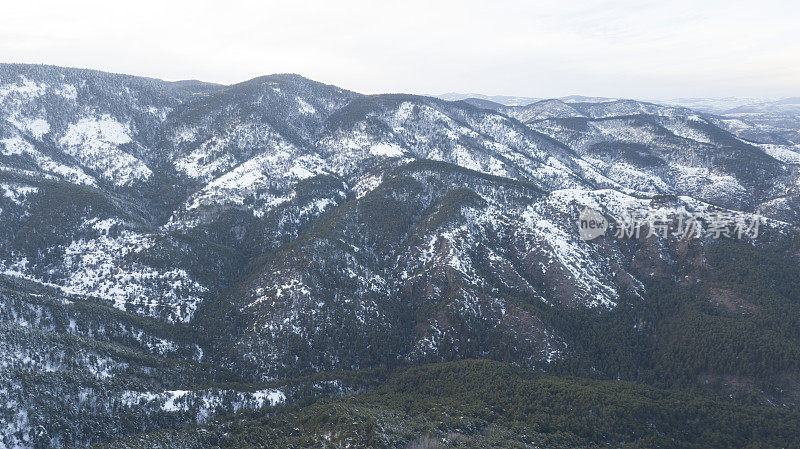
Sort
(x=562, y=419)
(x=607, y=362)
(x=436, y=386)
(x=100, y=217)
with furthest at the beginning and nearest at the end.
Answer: (x=100, y=217) → (x=607, y=362) → (x=436, y=386) → (x=562, y=419)

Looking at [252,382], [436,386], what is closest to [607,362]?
[436,386]

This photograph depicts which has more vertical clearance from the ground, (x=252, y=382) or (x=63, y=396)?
(x=63, y=396)

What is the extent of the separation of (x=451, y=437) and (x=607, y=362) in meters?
83.6

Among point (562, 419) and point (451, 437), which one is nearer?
point (451, 437)

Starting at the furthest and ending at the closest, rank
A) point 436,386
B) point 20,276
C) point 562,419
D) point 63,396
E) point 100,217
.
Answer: point 100,217, point 20,276, point 436,386, point 562,419, point 63,396

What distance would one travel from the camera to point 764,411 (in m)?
113

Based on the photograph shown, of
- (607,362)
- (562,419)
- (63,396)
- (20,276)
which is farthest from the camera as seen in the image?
(20,276)

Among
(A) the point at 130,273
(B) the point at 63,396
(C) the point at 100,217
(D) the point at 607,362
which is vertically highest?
(C) the point at 100,217

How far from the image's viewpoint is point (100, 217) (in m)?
191

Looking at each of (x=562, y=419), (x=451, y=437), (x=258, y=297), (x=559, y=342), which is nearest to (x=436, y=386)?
(x=451, y=437)

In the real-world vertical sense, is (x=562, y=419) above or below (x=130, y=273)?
below

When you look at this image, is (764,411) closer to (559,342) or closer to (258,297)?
(559,342)

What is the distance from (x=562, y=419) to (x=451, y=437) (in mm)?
36088

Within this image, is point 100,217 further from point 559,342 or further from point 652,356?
point 652,356
